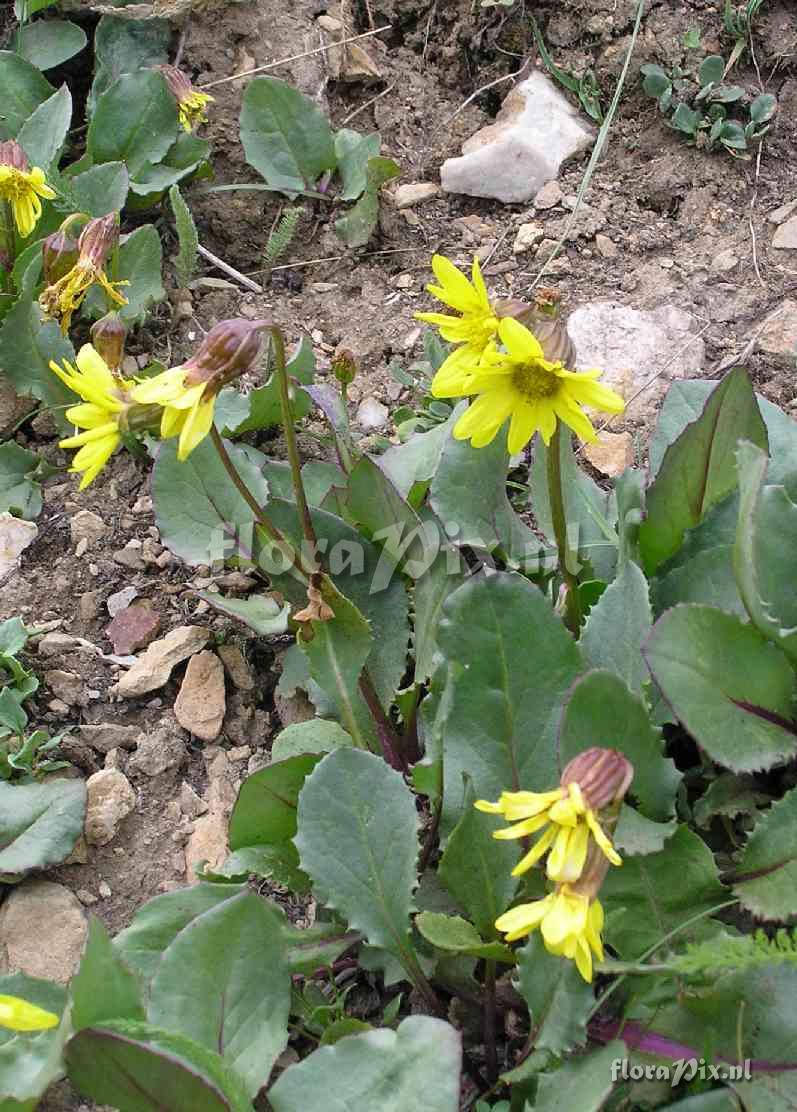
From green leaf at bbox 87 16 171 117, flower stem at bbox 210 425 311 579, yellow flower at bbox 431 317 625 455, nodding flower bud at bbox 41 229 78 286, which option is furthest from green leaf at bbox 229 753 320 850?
green leaf at bbox 87 16 171 117

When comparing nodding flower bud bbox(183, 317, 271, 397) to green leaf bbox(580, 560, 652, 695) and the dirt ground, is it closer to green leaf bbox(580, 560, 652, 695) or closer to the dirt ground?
green leaf bbox(580, 560, 652, 695)

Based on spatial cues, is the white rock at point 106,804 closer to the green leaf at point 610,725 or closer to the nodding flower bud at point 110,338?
the nodding flower bud at point 110,338

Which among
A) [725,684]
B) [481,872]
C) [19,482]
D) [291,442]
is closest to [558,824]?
[481,872]

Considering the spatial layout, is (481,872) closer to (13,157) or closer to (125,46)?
(13,157)

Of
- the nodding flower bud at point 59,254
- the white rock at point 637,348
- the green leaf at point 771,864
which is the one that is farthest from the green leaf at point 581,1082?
the nodding flower bud at point 59,254

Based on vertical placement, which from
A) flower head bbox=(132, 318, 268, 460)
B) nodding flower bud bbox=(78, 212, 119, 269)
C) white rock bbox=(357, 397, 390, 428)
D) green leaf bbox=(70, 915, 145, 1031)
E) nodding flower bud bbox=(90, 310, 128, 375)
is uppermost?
flower head bbox=(132, 318, 268, 460)

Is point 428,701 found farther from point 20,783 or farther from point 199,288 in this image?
point 199,288
